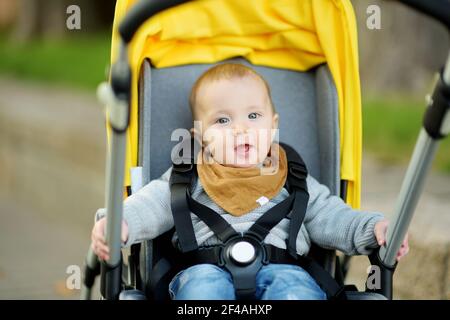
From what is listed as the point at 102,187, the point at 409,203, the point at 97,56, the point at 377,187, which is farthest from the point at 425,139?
the point at 97,56

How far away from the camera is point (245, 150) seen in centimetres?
279

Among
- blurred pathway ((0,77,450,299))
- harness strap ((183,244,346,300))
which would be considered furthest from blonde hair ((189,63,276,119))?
blurred pathway ((0,77,450,299))

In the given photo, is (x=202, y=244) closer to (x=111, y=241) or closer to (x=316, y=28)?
(x=111, y=241)

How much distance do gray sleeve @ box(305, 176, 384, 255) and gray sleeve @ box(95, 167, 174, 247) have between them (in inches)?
20.1

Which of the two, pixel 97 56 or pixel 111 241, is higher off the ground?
pixel 97 56

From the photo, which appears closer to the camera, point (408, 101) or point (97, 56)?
point (408, 101)

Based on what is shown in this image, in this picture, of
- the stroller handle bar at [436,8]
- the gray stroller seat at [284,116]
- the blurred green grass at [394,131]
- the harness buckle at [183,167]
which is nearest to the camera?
the stroller handle bar at [436,8]

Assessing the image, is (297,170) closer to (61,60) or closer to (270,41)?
(270,41)

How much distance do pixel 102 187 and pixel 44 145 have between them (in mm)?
1175

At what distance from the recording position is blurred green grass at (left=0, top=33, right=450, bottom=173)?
5508 millimetres

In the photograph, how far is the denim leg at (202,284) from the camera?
2488 mm

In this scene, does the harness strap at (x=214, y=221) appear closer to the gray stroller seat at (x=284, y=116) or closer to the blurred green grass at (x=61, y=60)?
the gray stroller seat at (x=284, y=116)

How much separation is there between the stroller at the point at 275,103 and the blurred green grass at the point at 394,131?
2.03m

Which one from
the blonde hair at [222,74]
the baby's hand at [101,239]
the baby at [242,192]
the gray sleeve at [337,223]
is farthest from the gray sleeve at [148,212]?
the gray sleeve at [337,223]
